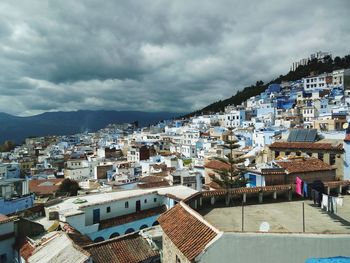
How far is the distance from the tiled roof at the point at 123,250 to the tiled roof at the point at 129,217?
149 inches

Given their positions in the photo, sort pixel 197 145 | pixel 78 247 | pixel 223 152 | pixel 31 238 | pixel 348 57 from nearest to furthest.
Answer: pixel 78 247, pixel 31 238, pixel 223 152, pixel 197 145, pixel 348 57

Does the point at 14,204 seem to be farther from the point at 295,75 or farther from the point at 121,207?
the point at 295,75

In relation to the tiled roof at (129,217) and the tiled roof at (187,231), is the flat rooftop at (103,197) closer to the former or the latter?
the tiled roof at (129,217)

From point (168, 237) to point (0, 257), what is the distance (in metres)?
14.7

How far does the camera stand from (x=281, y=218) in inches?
460

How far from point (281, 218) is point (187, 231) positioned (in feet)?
12.2

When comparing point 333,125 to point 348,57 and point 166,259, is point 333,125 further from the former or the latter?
point 348,57

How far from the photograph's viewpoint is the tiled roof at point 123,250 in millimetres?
17141

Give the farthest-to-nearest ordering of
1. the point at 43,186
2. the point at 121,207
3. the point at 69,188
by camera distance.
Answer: the point at 43,186 < the point at 69,188 < the point at 121,207

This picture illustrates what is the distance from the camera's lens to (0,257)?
798 inches

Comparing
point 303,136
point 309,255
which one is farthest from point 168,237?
point 303,136

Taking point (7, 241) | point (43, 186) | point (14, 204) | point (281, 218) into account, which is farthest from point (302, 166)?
point (43, 186)

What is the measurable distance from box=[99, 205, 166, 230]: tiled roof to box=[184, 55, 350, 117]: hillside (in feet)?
339

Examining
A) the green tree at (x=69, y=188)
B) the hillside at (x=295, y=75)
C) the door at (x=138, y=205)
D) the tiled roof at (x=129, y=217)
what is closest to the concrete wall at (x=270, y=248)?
the tiled roof at (x=129, y=217)
